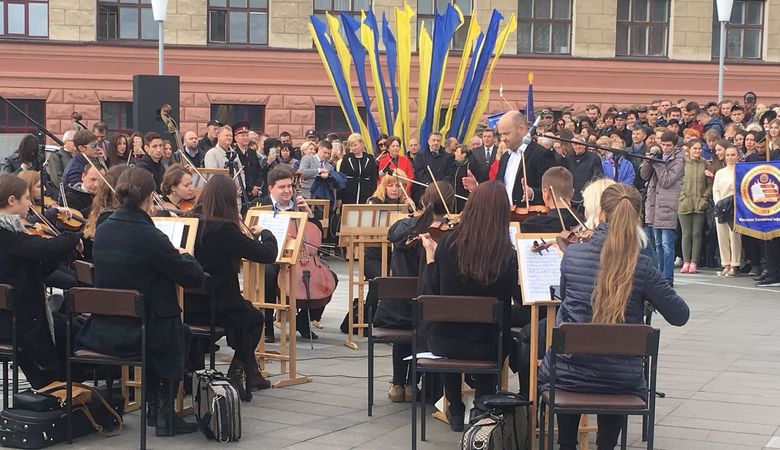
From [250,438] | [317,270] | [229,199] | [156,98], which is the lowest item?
[250,438]

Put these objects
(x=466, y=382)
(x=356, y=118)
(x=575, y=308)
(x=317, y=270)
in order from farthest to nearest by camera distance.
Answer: (x=356, y=118), (x=317, y=270), (x=466, y=382), (x=575, y=308)

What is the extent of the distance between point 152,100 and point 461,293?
10.7 meters

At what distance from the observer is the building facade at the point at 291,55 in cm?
2862

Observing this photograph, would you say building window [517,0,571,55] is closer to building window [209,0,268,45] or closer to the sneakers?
building window [209,0,268,45]

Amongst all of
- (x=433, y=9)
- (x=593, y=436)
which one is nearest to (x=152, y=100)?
(x=593, y=436)

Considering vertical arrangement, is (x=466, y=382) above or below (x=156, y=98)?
below

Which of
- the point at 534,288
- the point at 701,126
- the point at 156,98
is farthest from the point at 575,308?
the point at 701,126

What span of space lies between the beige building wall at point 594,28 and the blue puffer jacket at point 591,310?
2533 cm

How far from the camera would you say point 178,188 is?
32.2ft

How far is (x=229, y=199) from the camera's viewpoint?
8.77 metres

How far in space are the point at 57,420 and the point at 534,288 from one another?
292cm

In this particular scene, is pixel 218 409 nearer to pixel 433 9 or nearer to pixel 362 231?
pixel 362 231

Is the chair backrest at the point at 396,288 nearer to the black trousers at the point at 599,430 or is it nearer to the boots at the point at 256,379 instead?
the boots at the point at 256,379

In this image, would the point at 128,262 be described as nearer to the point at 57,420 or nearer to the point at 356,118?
the point at 57,420
